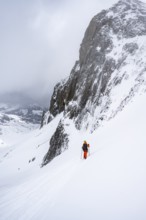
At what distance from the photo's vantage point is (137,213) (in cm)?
410

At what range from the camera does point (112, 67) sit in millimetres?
32750

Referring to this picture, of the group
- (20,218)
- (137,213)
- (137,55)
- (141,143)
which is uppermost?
(137,55)

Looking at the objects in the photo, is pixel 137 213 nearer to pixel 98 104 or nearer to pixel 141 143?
pixel 141 143

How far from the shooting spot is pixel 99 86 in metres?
33.9

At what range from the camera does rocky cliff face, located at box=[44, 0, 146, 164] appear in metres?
26.4

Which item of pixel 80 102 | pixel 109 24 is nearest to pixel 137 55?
pixel 80 102

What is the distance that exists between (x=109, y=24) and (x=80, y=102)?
64.5 ft

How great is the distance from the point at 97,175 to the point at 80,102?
3220 centimetres

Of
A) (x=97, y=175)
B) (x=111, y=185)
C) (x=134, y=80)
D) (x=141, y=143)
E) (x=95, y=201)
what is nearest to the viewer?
(x=95, y=201)

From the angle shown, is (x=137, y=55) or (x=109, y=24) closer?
(x=137, y=55)

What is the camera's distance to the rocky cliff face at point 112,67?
26438mm

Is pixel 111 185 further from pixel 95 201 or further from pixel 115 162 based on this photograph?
pixel 115 162

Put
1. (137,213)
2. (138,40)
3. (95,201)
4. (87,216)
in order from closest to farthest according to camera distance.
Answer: (137,213)
(87,216)
(95,201)
(138,40)

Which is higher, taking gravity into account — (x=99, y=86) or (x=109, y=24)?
(x=109, y=24)
